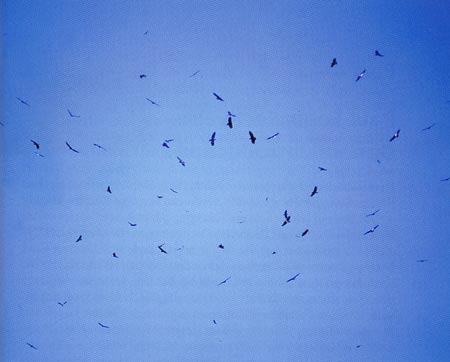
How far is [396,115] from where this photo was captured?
1.22 meters

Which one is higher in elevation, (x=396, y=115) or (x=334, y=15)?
(x=334, y=15)

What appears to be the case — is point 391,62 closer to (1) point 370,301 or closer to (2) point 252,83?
(2) point 252,83

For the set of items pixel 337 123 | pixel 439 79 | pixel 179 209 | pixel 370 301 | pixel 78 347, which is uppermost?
pixel 439 79

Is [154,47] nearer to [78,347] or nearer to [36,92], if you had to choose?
[36,92]

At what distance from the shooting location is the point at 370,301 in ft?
4.03

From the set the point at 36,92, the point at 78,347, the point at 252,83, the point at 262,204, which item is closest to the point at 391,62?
the point at 252,83

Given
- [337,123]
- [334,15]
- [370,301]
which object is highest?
[334,15]

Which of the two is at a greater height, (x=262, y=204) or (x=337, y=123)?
(x=337, y=123)

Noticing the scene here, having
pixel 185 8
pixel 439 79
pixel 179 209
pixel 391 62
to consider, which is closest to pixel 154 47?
pixel 185 8

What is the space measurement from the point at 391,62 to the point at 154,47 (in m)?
0.64

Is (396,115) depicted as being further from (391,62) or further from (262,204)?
(262,204)

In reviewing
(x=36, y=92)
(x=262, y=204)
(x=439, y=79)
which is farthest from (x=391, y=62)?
(x=36, y=92)

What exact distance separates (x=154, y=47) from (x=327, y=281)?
786 mm

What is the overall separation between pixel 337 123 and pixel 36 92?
0.81m
